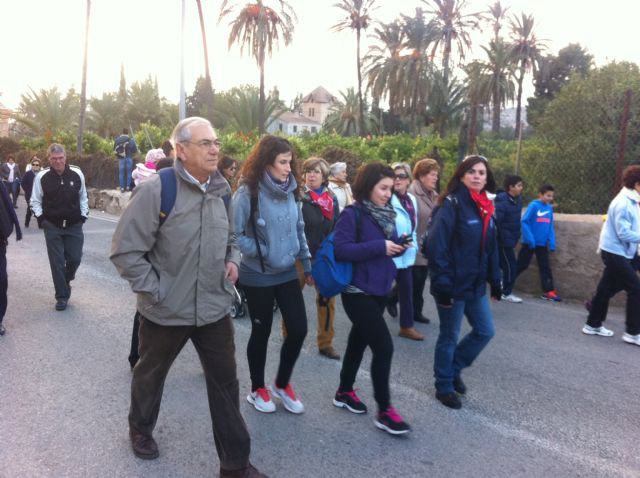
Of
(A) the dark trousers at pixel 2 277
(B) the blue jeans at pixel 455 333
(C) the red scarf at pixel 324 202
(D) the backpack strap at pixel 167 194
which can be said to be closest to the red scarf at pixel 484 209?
(B) the blue jeans at pixel 455 333

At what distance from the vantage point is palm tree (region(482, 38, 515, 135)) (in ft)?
162

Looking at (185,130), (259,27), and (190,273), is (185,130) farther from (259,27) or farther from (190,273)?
(259,27)

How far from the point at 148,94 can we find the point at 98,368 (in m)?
50.5

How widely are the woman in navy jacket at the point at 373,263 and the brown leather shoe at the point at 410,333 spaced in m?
1.99

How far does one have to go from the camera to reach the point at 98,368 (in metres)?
4.68

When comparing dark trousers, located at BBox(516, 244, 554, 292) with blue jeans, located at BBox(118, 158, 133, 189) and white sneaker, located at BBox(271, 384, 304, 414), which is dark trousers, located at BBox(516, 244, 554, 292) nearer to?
white sneaker, located at BBox(271, 384, 304, 414)

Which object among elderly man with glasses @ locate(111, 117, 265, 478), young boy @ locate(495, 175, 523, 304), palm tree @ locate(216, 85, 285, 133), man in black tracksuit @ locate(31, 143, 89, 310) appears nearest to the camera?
elderly man with glasses @ locate(111, 117, 265, 478)

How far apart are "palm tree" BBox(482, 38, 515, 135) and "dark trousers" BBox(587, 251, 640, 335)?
155 feet

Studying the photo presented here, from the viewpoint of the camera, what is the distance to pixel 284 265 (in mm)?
3801

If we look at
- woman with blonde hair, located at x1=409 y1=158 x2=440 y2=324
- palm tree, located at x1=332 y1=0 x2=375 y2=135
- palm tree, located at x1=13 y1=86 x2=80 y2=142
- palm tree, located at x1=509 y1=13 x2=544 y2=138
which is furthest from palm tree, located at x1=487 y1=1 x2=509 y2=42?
woman with blonde hair, located at x1=409 y1=158 x2=440 y2=324

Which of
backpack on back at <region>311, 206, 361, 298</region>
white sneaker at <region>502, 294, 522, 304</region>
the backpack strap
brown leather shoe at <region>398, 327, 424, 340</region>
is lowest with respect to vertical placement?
white sneaker at <region>502, 294, 522, 304</region>

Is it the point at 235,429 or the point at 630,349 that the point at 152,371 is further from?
the point at 630,349

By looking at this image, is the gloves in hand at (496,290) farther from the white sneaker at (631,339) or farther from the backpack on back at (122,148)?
the backpack on back at (122,148)

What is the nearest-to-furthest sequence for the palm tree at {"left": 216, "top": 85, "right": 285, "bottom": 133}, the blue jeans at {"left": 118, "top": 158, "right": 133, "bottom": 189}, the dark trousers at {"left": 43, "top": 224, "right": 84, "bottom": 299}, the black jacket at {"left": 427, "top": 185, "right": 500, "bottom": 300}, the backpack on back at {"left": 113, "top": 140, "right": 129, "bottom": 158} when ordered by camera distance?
the black jacket at {"left": 427, "top": 185, "right": 500, "bottom": 300}
the dark trousers at {"left": 43, "top": 224, "right": 84, "bottom": 299}
the backpack on back at {"left": 113, "top": 140, "right": 129, "bottom": 158}
the blue jeans at {"left": 118, "top": 158, "right": 133, "bottom": 189}
the palm tree at {"left": 216, "top": 85, "right": 285, "bottom": 133}
